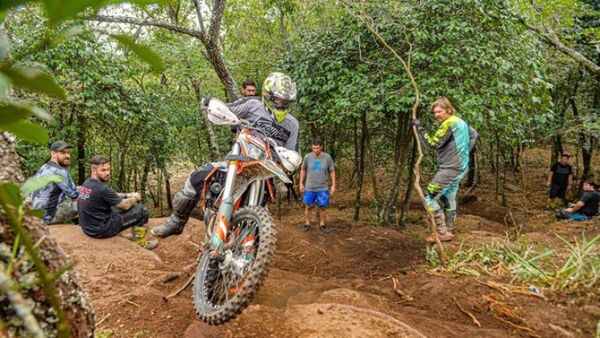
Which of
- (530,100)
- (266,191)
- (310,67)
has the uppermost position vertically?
(310,67)

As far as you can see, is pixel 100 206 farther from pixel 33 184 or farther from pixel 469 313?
pixel 33 184

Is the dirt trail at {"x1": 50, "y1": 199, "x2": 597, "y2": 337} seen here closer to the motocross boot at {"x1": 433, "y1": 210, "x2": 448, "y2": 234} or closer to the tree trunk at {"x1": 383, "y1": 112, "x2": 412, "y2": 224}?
the motocross boot at {"x1": 433, "y1": 210, "x2": 448, "y2": 234}

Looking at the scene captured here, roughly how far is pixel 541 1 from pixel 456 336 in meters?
8.59

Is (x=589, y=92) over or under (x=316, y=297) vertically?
over

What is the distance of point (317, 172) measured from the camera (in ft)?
25.3

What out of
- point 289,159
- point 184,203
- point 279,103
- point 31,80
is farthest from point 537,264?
point 31,80

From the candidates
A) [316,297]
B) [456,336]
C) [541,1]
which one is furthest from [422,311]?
[541,1]

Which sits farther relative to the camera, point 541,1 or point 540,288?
point 541,1

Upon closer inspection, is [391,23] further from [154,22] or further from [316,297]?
[316,297]

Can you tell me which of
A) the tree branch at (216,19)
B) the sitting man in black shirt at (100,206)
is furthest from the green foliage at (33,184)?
the tree branch at (216,19)

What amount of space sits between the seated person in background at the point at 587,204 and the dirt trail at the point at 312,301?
414 cm

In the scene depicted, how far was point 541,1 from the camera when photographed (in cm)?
866

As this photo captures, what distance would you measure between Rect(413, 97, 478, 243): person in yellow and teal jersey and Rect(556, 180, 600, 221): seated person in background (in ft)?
15.8

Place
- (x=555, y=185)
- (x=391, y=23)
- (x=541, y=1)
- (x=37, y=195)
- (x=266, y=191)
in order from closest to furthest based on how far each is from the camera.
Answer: (x=266, y=191) → (x=37, y=195) → (x=391, y=23) → (x=541, y=1) → (x=555, y=185)
